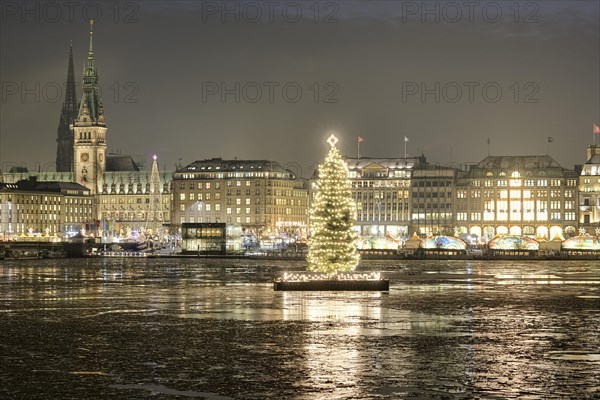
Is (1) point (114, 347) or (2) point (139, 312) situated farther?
(2) point (139, 312)

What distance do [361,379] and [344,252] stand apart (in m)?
36.6

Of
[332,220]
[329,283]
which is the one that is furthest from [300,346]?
[332,220]

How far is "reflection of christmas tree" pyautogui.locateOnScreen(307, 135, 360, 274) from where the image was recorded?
66.4m

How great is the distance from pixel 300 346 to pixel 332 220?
2971 centimetres

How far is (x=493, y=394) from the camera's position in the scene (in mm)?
28016

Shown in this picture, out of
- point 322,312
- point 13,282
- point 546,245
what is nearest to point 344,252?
point 322,312

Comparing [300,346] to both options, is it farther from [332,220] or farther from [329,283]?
[332,220]

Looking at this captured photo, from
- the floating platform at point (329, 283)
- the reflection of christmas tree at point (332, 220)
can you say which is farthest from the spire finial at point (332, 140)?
the floating platform at point (329, 283)

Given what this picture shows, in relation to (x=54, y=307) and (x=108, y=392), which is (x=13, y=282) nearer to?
(x=54, y=307)

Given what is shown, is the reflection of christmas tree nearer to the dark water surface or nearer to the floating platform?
the floating platform

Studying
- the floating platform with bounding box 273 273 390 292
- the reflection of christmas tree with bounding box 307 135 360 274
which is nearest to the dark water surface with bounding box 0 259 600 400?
the floating platform with bounding box 273 273 390 292

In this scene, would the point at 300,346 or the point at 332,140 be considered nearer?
the point at 300,346

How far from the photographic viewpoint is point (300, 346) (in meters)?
37.3

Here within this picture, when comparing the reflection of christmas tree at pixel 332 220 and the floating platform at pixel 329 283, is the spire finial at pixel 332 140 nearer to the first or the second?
the reflection of christmas tree at pixel 332 220
